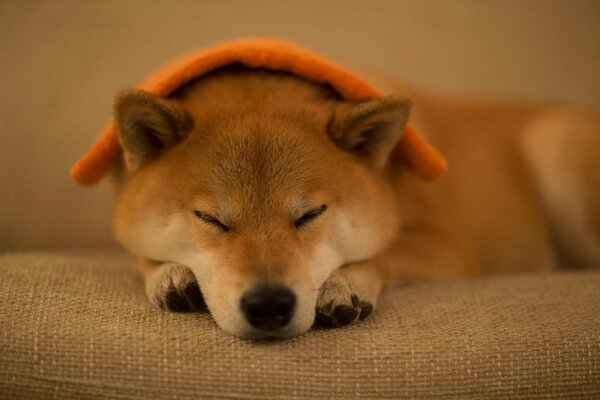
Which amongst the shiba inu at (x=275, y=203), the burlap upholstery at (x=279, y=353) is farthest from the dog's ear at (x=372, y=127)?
the burlap upholstery at (x=279, y=353)

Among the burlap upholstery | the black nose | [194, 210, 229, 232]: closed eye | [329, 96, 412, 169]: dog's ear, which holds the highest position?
[329, 96, 412, 169]: dog's ear

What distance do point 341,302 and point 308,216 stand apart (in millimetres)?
234

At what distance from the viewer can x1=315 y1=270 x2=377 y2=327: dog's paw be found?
1.24 meters

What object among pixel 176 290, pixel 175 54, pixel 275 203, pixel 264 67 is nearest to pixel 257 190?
pixel 275 203

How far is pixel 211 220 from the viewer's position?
133cm

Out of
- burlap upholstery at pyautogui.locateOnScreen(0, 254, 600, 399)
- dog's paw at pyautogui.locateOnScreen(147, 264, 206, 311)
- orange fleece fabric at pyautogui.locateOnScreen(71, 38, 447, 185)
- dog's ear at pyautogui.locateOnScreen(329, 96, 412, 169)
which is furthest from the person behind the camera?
orange fleece fabric at pyautogui.locateOnScreen(71, 38, 447, 185)

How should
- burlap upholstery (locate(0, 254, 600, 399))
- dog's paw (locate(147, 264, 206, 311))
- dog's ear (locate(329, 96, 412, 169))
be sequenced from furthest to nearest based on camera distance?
1. dog's ear (locate(329, 96, 412, 169))
2. dog's paw (locate(147, 264, 206, 311))
3. burlap upholstery (locate(0, 254, 600, 399))

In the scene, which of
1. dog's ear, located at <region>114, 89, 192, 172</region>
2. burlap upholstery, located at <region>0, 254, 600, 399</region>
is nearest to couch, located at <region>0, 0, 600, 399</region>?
burlap upholstery, located at <region>0, 254, 600, 399</region>

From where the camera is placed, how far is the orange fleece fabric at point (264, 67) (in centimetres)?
154

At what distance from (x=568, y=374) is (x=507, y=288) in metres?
0.38

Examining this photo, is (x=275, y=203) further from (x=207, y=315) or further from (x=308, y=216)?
(x=207, y=315)

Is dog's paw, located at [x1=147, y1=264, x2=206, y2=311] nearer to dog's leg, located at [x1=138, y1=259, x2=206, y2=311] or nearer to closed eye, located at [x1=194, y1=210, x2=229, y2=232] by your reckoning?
dog's leg, located at [x1=138, y1=259, x2=206, y2=311]

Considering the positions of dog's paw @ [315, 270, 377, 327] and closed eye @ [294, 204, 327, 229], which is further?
closed eye @ [294, 204, 327, 229]

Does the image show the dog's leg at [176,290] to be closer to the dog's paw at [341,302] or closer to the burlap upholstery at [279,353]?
the burlap upholstery at [279,353]
